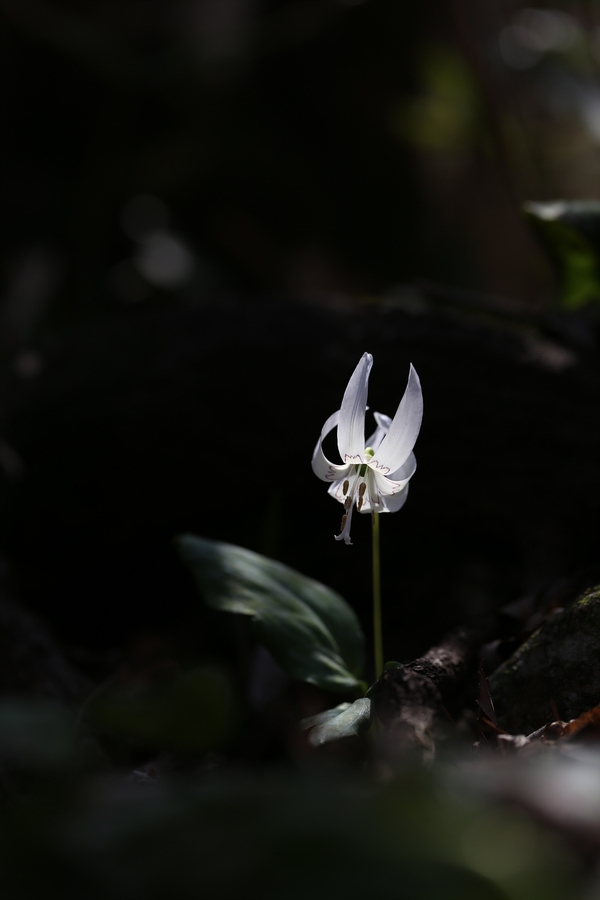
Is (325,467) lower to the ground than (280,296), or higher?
lower

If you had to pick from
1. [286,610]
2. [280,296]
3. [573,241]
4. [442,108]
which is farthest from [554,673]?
[442,108]

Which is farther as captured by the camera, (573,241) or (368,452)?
(573,241)

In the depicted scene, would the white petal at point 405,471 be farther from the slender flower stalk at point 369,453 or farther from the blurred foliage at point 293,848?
the blurred foliage at point 293,848

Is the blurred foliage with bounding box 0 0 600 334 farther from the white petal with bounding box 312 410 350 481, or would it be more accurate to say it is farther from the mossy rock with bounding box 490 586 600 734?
Result: the mossy rock with bounding box 490 586 600 734

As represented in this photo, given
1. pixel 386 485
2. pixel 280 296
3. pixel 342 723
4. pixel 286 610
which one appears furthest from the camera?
pixel 280 296

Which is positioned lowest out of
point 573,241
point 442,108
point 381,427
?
point 381,427

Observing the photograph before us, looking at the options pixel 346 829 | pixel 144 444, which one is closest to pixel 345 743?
pixel 346 829

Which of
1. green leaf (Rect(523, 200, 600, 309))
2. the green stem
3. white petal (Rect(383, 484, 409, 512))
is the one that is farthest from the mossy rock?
green leaf (Rect(523, 200, 600, 309))

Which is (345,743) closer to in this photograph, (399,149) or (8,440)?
(8,440)

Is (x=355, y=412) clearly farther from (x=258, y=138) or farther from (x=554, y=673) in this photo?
(x=258, y=138)
